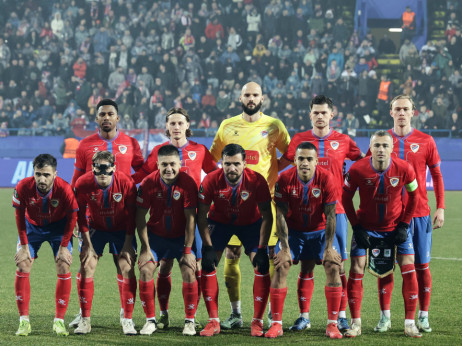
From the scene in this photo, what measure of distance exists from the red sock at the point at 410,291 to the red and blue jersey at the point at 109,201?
222 centimetres

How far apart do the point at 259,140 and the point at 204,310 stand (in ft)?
5.56

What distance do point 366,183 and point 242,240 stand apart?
44.5 inches

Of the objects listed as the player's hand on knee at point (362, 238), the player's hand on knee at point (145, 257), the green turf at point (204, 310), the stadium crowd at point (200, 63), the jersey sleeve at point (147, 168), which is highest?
the stadium crowd at point (200, 63)

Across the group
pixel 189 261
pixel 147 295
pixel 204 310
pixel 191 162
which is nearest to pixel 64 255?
pixel 147 295

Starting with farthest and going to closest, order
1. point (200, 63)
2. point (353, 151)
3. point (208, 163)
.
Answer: point (200, 63), point (208, 163), point (353, 151)

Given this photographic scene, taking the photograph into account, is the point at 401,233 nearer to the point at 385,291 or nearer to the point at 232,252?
the point at 385,291

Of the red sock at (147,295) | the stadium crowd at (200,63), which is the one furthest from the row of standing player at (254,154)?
the stadium crowd at (200,63)

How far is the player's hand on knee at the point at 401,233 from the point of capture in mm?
5941

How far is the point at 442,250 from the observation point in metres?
11.2

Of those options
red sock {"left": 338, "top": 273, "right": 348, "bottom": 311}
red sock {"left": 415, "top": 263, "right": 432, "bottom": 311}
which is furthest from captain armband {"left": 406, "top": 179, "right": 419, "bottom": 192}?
red sock {"left": 338, "top": 273, "right": 348, "bottom": 311}

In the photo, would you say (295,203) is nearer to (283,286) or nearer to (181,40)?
(283,286)

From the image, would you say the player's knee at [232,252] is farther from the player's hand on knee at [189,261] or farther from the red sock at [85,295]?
the red sock at [85,295]

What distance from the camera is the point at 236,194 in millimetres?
6109

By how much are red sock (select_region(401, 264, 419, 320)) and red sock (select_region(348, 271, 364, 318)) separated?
1.16ft
